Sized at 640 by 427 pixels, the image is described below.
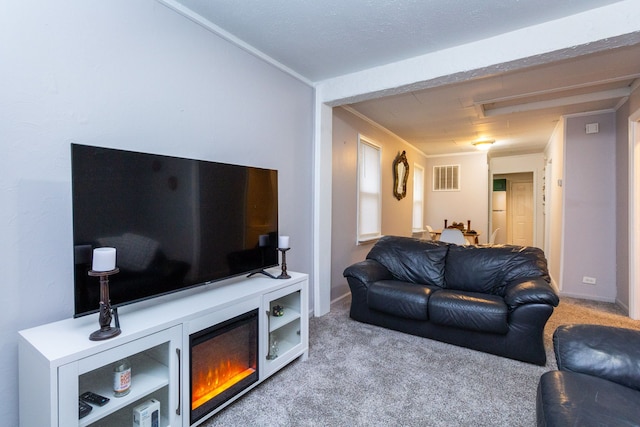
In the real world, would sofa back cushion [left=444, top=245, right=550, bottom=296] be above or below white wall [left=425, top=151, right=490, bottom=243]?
below

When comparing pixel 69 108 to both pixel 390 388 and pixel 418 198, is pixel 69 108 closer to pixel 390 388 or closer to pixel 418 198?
pixel 390 388

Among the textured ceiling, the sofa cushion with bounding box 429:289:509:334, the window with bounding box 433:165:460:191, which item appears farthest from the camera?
the window with bounding box 433:165:460:191

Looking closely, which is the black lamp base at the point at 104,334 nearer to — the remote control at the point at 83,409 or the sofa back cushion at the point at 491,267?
the remote control at the point at 83,409

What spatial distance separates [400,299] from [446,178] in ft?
16.7

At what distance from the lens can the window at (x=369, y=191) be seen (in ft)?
14.6

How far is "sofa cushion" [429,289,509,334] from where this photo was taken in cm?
246

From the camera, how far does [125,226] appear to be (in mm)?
1492

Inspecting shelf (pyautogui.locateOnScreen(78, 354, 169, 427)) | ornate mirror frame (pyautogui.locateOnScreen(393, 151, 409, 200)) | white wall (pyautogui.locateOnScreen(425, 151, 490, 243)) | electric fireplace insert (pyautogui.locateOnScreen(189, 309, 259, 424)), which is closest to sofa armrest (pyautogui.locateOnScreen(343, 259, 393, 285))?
electric fireplace insert (pyautogui.locateOnScreen(189, 309, 259, 424))

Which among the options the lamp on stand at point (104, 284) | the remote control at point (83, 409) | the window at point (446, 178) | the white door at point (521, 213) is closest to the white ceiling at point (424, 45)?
the lamp on stand at point (104, 284)

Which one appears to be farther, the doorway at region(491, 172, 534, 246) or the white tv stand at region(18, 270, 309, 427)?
the doorway at region(491, 172, 534, 246)

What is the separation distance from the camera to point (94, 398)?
130 cm

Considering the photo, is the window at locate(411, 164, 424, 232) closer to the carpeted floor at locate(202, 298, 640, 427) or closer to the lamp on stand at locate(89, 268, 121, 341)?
the carpeted floor at locate(202, 298, 640, 427)

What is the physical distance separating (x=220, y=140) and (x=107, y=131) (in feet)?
2.47

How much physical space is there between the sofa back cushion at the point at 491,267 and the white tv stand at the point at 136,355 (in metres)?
1.97
